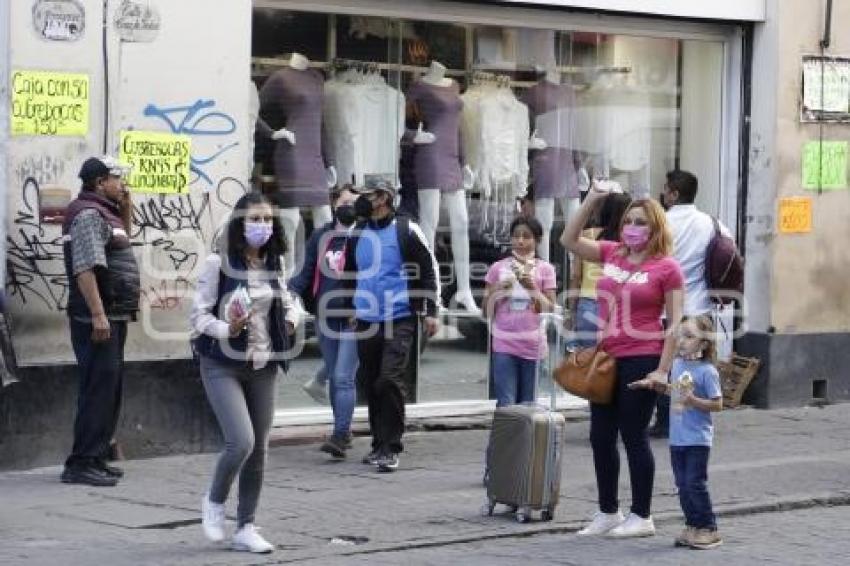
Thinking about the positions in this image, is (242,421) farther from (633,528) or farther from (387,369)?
(387,369)

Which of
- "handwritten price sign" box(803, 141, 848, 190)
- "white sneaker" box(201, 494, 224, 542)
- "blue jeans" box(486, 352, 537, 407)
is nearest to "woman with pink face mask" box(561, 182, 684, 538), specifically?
"blue jeans" box(486, 352, 537, 407)

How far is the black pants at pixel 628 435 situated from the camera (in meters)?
9.52

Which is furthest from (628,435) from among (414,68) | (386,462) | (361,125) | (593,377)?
(414,68)

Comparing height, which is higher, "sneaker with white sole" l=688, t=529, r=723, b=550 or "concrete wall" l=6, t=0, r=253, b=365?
"concrete wall" l=6, t=0, r=253, b=365

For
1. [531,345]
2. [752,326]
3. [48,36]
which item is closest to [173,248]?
[48,36]

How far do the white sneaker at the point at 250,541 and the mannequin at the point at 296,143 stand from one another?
4117 mm

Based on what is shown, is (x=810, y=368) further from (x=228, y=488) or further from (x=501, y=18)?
(x=228, y=488)

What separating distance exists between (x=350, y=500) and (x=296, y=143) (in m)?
3.42

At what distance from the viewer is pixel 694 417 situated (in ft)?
30.7

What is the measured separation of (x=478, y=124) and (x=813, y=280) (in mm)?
3263

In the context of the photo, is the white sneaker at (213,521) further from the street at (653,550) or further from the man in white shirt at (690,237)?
the man in white shirt at (690,237)

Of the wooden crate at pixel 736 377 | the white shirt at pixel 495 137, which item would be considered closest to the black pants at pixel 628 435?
the white shirt at pixel 495 137

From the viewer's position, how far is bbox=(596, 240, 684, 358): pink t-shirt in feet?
31.2

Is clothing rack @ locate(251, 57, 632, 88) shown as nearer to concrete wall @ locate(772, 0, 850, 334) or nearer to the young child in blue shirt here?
concrete wall @ locate(772, 0, 850, 334)
